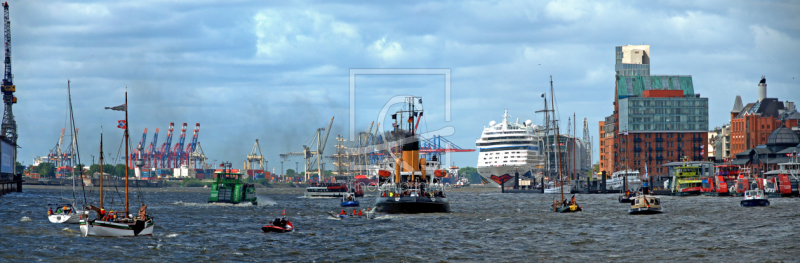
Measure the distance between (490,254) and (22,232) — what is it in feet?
132

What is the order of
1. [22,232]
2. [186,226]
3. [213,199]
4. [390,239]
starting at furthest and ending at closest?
[213,199] → [186,226] → [22,232] → [390,239]

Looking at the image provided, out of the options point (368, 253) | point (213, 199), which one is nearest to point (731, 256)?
point (368, 253)

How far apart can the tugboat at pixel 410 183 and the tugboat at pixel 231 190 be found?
36.8 meters

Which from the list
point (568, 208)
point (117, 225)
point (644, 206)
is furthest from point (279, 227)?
point (644, 206)

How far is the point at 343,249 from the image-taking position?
181ft

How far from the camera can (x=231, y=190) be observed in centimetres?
12150

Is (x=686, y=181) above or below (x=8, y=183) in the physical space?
above

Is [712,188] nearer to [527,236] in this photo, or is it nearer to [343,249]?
[527,236]

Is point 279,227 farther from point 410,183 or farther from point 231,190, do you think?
point 231,190

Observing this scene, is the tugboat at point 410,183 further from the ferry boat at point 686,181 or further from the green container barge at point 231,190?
the ferry boat at point 686,181

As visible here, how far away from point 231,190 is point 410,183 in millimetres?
45307

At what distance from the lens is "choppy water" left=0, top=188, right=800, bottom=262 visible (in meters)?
50.8

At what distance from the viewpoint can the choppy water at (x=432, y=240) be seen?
167 ft

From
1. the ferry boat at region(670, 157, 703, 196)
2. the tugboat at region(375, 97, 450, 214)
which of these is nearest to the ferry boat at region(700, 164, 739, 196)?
the ferry boat at region(670, 157, 703, 196)
